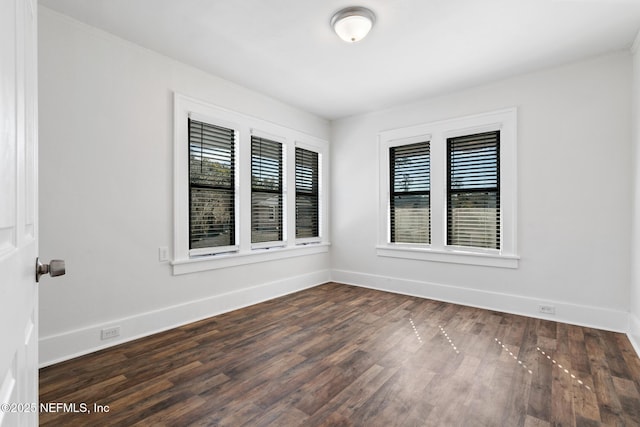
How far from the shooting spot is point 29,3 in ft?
2.94

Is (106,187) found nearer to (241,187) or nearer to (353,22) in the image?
(241,187)

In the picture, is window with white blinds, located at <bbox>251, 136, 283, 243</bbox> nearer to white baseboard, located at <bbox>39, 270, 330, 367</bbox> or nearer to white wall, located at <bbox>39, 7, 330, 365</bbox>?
white baseboard, located at <bbox>39, 270, 330, 367</bbox>

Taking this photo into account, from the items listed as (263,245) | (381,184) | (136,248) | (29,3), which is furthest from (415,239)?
(29,3)

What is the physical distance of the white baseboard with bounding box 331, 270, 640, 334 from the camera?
310cm

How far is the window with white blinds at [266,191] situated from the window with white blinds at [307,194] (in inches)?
15.8

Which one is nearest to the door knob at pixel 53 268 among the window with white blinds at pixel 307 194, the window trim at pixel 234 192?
the window trim at pixel 234 192

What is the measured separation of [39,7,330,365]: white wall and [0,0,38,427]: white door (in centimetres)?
192

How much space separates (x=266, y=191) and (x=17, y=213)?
353cm

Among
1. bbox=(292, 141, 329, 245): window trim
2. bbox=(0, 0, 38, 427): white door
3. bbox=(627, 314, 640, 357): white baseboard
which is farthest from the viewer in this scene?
bbox=(292, 141, 329, 245): window trim

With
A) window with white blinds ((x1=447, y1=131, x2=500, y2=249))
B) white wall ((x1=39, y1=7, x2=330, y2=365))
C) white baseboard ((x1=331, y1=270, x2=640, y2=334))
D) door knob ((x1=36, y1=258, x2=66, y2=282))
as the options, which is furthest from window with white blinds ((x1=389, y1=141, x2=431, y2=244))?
door knob ((x1=36, y1=258, x2=66, y2=282))

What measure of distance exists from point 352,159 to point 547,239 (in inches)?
110

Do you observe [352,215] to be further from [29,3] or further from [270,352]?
[29,3]

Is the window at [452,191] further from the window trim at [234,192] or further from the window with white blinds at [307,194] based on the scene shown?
the window trim at [234,192]

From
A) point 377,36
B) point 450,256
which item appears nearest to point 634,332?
point 450,256
